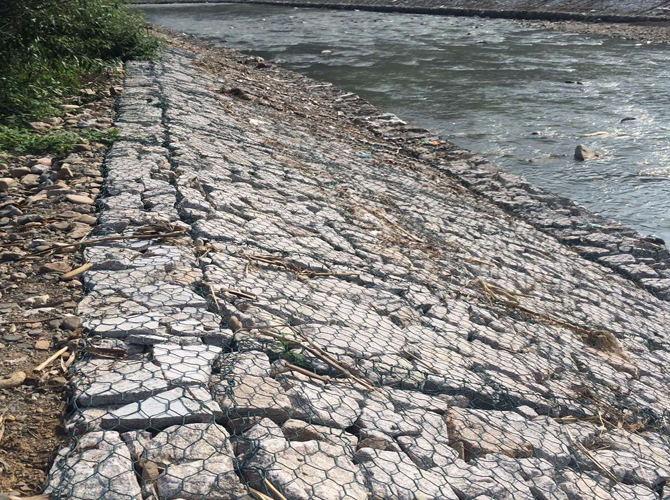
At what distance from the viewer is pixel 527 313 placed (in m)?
5.17

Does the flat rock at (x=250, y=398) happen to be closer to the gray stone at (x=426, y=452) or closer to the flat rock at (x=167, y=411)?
the flat rock at (x=167, y=411)

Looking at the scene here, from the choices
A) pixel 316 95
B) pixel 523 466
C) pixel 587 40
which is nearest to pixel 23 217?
pixel 523 466

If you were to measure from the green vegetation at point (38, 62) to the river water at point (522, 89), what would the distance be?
5568 mm

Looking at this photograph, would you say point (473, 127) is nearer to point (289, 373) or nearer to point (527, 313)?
point (527, 313)

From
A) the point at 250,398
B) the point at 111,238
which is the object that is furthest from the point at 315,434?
the point at 111,238

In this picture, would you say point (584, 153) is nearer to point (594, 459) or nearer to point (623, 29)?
point (594, 459)

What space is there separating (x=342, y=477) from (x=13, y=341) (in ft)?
5.13

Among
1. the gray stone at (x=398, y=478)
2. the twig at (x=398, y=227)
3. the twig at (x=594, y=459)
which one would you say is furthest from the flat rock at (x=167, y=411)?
the twig at (x=398, y=227)

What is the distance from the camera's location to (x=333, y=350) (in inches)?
137

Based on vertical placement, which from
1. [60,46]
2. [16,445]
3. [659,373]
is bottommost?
[659,373]

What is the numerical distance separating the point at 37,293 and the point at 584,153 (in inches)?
322

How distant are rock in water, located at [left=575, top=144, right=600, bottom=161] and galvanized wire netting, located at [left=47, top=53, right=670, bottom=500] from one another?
3055 millimetres

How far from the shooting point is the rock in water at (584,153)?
9.85m

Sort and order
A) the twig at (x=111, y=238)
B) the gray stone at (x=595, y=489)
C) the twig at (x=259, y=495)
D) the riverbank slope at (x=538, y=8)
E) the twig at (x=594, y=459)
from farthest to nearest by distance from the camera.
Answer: the riverbank slope at (x=538, y=8)
the twig at (x=111, y=238)
the twig at (x=594, y=459)
the gray stone at (x=595, y=489)
the twig at (x=259, y=495)
